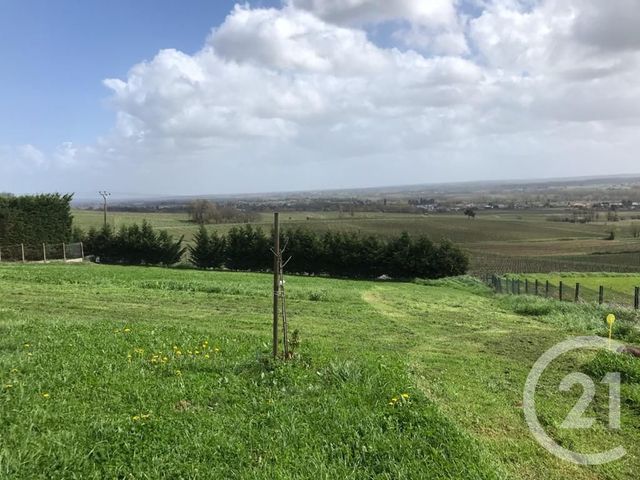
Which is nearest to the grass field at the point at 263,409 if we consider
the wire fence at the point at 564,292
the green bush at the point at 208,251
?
the wire fence at the point at 564,292

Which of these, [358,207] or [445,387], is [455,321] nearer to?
[445,387]

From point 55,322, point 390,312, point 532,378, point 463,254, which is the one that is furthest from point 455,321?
point 463,254

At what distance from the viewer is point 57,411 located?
4.99 metres

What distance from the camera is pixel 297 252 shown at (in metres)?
46.7

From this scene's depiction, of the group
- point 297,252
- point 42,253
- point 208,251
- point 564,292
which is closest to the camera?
point 564,292

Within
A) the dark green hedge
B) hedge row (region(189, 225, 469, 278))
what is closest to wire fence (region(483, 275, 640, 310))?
hedge row (region(189, 225, 469, 278))

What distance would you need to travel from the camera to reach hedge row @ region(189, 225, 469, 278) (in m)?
44.8

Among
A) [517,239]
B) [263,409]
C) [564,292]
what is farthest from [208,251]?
[517,239]

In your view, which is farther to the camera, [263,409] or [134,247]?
[134,247]

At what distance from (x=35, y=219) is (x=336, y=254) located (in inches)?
979

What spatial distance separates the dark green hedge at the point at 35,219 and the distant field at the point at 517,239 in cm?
1512

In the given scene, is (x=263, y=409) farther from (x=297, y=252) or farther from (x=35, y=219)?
(x=35, y=219)

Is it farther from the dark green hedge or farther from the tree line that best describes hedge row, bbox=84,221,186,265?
the dark green hedge

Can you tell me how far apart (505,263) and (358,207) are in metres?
72.9
